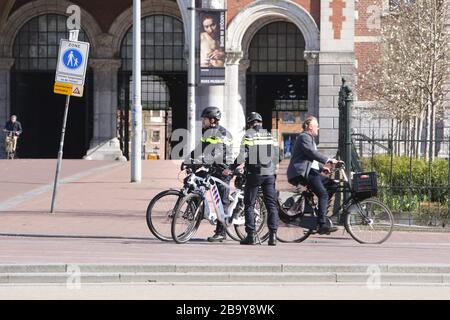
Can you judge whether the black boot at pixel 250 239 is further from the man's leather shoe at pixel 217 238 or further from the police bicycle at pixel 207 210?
the man's leather shoe at pixel 217 238

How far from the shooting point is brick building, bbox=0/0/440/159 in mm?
31031

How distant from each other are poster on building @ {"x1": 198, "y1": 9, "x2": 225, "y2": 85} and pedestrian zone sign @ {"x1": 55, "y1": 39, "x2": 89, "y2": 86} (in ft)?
47.0

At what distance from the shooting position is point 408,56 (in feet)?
79.5

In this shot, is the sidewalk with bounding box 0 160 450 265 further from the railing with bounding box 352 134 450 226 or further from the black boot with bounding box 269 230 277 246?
the railing with bounding box 352 134 450 226

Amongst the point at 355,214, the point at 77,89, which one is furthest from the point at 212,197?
the point at 77,89

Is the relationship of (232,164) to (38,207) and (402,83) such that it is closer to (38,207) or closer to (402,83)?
(38,207)

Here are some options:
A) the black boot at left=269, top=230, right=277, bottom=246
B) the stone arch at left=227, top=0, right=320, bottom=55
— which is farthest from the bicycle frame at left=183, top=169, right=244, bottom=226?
the stone arch at left=227, top=0, right=320, bottom=55

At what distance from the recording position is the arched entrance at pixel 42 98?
36.2 m

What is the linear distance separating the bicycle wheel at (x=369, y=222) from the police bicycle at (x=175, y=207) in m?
1.15

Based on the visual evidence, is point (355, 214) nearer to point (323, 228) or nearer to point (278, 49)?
point (323, 228)

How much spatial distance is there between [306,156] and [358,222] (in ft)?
3.63

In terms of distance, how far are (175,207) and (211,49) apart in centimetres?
1879

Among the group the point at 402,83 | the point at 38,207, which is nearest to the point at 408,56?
the point at 402,83

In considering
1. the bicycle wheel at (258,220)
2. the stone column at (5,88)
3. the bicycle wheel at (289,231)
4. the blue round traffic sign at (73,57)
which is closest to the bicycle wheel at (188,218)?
the bicycle wheel at (258,220)
